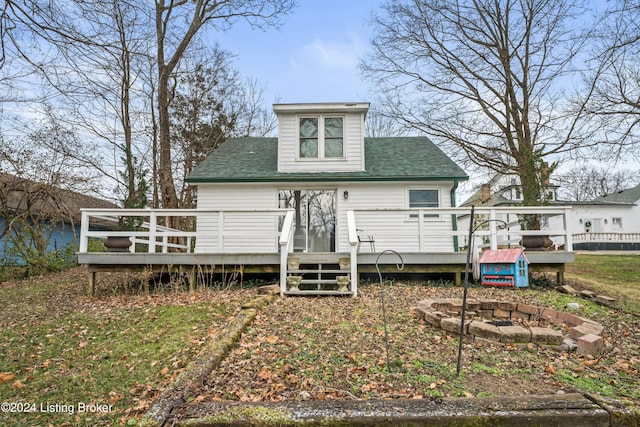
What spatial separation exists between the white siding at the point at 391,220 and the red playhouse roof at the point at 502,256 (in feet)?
7.20

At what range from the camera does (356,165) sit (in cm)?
1049

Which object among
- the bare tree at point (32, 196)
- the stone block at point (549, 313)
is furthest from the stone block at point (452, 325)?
the bare tree at point (32, 196)

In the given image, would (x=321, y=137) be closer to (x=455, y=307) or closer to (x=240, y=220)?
(x=240, y=220)

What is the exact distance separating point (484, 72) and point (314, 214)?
954 centimetres

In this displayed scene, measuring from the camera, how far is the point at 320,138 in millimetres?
10672

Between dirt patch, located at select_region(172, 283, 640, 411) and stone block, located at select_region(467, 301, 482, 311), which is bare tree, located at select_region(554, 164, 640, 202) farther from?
dirt patch, located at select_region(172, 283, 640, 411)

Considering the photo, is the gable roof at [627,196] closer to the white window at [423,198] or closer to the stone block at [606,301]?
the white window at [423,198]

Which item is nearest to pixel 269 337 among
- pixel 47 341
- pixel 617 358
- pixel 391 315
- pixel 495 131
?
pixel 391 315

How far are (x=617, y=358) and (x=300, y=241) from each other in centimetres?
758

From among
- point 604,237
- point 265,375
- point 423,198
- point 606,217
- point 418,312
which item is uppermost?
point 606,217

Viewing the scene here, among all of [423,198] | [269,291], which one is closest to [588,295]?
[423,198]

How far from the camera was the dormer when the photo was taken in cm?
1050

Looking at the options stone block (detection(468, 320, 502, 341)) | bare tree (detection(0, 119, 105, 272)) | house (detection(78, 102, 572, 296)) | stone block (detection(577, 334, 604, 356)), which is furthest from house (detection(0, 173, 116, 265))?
stone block (detection(577, 334, 604, 356))

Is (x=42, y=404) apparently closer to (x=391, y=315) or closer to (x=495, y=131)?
(x=391, y=315)
